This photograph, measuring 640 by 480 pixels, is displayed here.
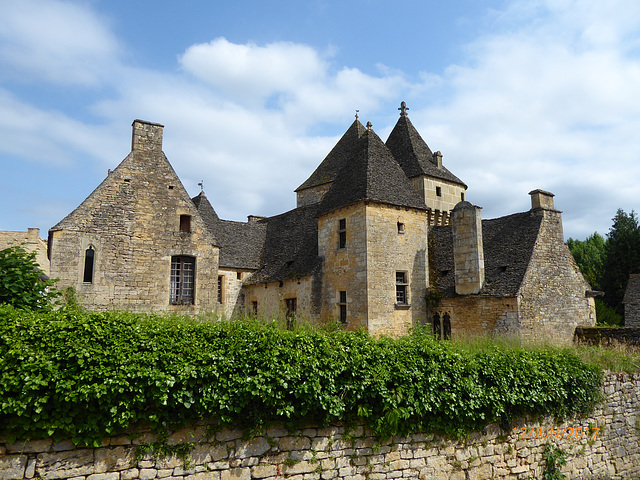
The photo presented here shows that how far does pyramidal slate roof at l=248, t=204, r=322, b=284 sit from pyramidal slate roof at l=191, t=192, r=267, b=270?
47 centimetres

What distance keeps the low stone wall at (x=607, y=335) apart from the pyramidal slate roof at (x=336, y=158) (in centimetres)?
1448

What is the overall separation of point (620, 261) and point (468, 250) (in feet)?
92.0

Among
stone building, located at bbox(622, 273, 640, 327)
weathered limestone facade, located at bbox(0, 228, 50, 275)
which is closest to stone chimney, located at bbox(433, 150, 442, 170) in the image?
stone building, located at bbox(622, 273, 640, 327)

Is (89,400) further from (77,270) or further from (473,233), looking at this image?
(473,233)

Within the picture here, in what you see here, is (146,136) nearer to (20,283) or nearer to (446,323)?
(20,283)

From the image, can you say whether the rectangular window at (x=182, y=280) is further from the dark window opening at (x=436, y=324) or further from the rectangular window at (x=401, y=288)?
the dark window opening at (x=436, y=324)

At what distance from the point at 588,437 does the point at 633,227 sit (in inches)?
1491

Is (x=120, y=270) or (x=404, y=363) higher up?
(x=120, y=270)

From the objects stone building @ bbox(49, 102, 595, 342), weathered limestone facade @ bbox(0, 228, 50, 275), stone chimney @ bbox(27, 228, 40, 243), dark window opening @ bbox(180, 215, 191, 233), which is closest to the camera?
stone building @ bbox(49, 102, 595, 342)

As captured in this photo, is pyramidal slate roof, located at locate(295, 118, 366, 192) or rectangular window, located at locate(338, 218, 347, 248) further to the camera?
pyramidal slate roof, located at locate(295, 118, 366, 192)

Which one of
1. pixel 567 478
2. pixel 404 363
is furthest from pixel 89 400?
pixel 567 478

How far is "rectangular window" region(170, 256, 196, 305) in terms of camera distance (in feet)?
56.2

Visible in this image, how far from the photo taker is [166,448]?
6328mm

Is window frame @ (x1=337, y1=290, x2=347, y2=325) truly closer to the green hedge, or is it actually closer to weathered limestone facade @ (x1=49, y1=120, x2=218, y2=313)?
weathered limestone facade @ (x1=49, y1=120, x2=218, y2=313)
